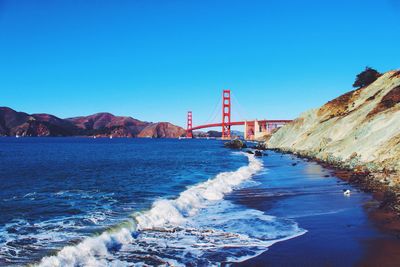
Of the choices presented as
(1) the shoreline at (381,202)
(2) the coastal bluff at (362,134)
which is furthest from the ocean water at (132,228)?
(2) the coastal bluff at (362,134)

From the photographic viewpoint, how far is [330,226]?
8492 mm

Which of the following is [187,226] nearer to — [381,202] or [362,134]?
[381,202]

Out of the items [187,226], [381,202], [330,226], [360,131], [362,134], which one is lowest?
[187,226]

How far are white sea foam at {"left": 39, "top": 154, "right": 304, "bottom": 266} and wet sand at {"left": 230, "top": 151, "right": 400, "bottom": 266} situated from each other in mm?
506

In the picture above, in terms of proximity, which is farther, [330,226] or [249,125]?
[249,125]

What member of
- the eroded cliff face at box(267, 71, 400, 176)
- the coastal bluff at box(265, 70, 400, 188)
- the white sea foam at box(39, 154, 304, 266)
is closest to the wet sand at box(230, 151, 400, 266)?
the white sea foam at box(39, 154, 304, 266)

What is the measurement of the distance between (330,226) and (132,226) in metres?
4.59

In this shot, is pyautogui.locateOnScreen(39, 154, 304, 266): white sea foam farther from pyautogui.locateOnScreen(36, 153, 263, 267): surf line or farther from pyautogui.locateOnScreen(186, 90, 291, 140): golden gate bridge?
pyautogui.locateOnScreen(186, 90, 291, 140): golden gate bridge

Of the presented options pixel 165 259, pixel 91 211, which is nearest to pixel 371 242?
pixel 165 259

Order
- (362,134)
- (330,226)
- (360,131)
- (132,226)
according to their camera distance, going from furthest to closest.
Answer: (360,131), (362,134), (132,226), (330,226)

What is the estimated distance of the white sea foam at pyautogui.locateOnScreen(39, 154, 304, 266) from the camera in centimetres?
672

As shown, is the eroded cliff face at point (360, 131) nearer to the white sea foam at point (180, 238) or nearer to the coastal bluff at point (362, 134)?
the coastal bluff at point (362, 134)

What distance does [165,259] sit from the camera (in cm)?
666

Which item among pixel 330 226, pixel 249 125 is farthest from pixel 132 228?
pixel 249 125
